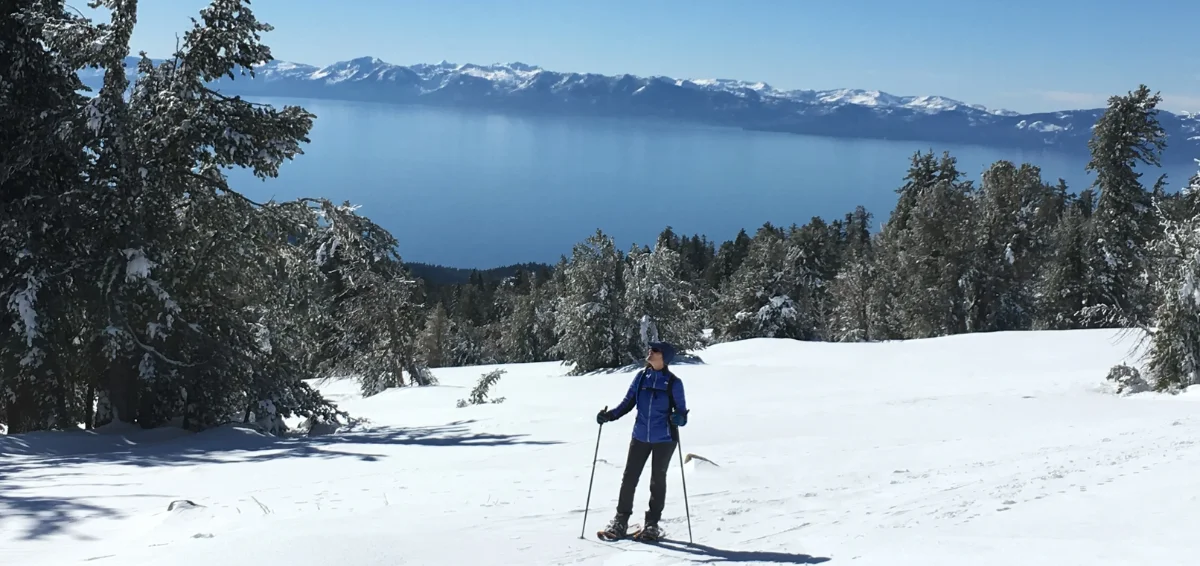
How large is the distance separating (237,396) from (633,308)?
15.4 meters

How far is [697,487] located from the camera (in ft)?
29.4

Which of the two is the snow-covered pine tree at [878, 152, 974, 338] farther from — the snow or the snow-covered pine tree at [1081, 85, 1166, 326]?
the snow

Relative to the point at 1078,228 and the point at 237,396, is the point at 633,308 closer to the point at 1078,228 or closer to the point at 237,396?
the point at 237,396

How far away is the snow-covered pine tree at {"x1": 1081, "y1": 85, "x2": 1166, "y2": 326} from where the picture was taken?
36.1 metres

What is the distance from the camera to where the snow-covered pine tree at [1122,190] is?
36062 mm

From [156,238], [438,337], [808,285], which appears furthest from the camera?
[438,337]

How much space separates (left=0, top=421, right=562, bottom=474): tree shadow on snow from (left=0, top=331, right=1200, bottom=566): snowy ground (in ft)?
0.19

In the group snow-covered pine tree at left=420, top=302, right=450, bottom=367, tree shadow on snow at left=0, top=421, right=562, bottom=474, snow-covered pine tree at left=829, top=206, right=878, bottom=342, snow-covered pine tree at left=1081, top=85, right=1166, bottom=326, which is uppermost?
snow-covered pine tree at left=1081, top=85, right=1166, bottom=326

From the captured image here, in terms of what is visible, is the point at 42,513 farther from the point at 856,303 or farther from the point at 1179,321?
the point at 856,303

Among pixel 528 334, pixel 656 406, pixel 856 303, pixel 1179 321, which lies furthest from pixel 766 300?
pixel 656 406

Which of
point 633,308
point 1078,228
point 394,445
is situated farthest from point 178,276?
point 1078,228

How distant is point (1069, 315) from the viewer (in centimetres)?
3825

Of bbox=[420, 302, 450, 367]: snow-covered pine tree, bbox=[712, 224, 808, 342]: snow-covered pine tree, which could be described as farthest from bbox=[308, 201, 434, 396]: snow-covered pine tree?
bbox=[420, 302, 450, 367]: snow-covered pine tree

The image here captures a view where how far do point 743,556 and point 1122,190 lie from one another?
37858 millimetres
